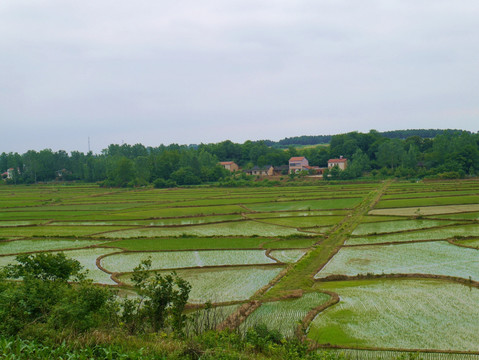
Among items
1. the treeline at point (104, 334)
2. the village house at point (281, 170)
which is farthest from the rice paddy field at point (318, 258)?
the village house at point (281, 170)

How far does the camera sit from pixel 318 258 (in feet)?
65.3

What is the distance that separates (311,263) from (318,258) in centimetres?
97

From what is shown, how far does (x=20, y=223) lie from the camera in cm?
3500

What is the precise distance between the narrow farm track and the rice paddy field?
0.23 feet

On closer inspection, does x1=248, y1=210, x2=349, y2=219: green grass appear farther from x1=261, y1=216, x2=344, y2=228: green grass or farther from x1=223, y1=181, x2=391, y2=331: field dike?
x1=223, y1=181, x2=391, y2=331: field dike

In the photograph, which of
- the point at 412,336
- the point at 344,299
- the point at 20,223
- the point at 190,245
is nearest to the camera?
the point at 412,336

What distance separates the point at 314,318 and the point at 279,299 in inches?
71.7

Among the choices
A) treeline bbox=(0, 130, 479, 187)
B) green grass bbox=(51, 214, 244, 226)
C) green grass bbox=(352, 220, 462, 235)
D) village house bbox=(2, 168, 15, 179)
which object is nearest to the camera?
green grass bbox=(352, 220, 462, 235)

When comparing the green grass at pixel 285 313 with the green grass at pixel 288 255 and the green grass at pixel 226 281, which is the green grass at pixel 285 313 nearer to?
the green grass at pixel 226 281

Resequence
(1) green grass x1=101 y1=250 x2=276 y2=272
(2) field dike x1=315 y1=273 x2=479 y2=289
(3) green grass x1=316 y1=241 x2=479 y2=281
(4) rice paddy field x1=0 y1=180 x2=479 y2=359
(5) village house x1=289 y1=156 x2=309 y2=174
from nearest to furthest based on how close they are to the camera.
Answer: (4) rice paddy field x1=0 y1=180 x2=479 y2=359, (2) field dike x1=315 y1=273 x2=479 y2=289, (3) green grass x1=316 y1=241 x2=479 y2=281, (1) green grass x1=101 y1=250 x2=276 y2=272, (5) village house x1=289 y1=156 x2=309 y2=174

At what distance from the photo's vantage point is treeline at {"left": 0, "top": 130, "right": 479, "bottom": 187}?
241 feet

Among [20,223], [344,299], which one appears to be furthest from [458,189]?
[20,223]

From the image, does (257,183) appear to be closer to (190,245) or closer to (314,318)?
(190,245)

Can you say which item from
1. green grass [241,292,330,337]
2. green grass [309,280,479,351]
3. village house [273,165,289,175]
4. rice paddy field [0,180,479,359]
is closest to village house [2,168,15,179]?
village house [273,165,289,175]
